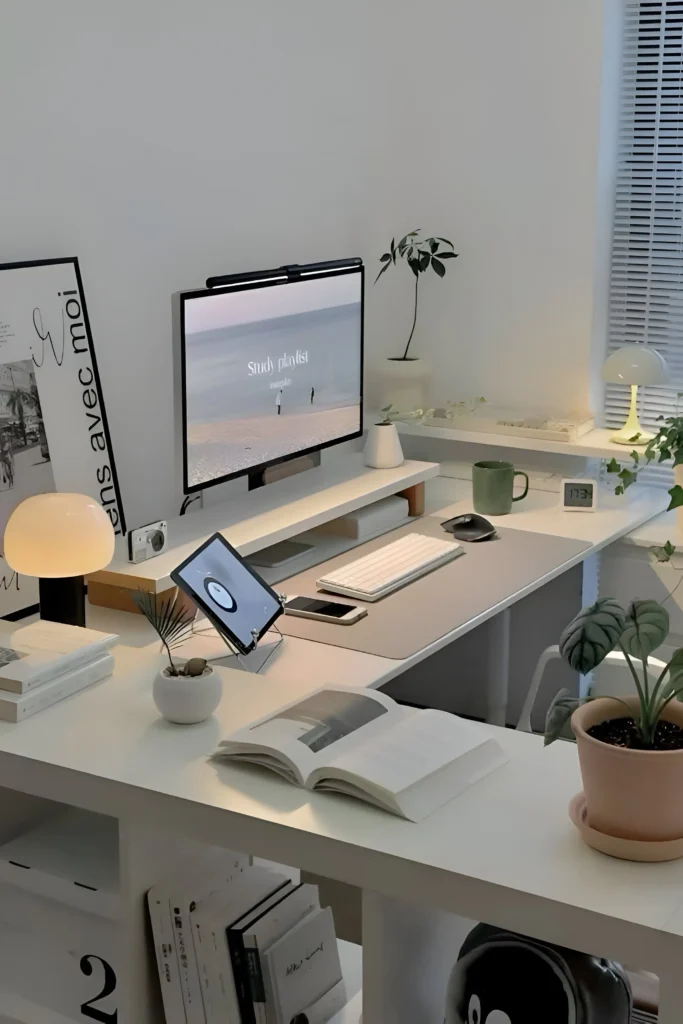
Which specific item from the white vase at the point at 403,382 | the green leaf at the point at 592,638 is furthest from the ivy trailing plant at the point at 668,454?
the white vase at the point at 403,382

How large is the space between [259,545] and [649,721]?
133cm

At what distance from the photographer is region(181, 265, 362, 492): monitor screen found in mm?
2590

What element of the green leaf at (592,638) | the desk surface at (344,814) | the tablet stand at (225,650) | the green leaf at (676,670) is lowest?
the tablet stand at (225,650)

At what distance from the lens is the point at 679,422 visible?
2658 mm

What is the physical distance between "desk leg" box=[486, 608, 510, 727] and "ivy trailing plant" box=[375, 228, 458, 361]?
0.92m

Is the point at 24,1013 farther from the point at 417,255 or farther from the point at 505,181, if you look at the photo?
the point at 505,181

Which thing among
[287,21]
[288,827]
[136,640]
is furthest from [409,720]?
[287,21]

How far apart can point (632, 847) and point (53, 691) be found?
92 centimetres

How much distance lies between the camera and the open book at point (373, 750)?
1562mm

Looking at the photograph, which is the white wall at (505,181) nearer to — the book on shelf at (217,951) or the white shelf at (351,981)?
the white shelf at (351,981)

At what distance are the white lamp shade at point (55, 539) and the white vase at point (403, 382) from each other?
65.6 inches

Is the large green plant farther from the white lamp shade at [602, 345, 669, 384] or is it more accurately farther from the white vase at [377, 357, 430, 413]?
the white vase at [377, 357, 430, 413]

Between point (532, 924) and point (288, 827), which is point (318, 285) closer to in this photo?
point (288, 827)

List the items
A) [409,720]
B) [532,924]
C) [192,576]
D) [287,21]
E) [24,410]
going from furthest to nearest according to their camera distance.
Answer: [287,21], [24,410], [192,576], [409,720], [532,924]
